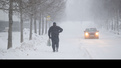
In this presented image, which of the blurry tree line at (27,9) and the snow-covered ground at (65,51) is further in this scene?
the blurry tree line at (27,9)

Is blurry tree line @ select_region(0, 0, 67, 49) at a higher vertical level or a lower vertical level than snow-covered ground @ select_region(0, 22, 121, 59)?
higher

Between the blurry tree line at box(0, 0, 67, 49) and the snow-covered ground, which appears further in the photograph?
the blurry tree line at box(0, 0, 67, 49)

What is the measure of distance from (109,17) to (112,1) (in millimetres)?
9821

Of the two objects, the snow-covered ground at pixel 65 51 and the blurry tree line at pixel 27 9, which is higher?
the blurry tree line at pixel 27 9

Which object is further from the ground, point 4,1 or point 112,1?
point 112,1

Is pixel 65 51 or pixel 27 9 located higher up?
pixel 27 9

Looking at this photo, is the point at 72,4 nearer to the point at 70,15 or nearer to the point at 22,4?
the point at 70,15

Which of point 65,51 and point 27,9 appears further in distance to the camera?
point 27,9

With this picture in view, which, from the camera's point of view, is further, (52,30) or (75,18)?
(75,18)
